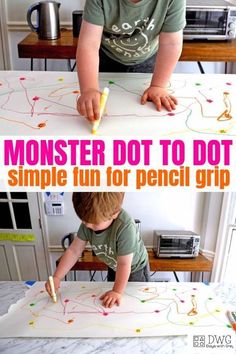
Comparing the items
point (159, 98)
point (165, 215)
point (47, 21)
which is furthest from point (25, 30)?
point (165, 215)

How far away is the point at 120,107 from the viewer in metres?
0.61

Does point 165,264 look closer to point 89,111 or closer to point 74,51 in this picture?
point 74,51

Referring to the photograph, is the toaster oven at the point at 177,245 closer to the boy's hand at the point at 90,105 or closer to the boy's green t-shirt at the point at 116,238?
the boy's green t-shirt at the point at 116,238

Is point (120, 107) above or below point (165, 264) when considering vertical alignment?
above

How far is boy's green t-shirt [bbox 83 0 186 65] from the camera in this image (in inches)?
27.1

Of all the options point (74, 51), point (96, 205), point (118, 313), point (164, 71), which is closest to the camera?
point (164, 71)

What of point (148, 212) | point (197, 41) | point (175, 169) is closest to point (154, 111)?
point (175, 169)

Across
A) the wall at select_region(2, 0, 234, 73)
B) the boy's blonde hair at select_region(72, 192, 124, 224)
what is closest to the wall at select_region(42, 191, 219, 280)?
the wall at select_region(2, 0, 234, 73)

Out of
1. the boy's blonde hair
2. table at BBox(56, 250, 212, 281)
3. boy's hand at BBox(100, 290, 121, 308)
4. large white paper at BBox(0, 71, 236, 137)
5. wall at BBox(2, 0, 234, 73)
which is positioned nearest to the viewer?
large white paper at BBox(0, 71, 236, 137)

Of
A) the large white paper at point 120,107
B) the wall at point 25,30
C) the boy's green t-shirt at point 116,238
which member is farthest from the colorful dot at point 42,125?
the wall at point 25,30

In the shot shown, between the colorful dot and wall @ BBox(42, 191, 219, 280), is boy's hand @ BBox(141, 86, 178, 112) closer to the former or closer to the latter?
the colorful dot

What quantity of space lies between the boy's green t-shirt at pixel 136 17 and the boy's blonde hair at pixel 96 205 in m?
0.33

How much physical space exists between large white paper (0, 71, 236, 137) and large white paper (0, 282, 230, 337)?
21.6 inches

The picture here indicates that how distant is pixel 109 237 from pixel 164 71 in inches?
17.8
